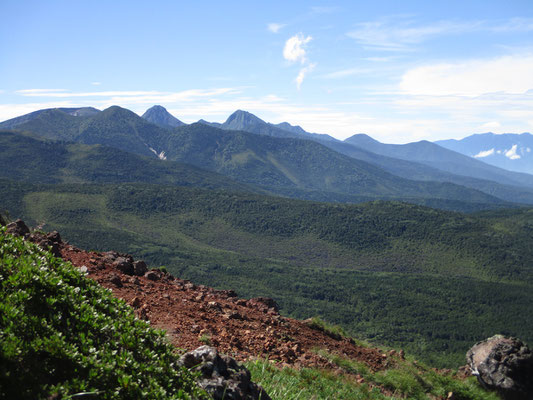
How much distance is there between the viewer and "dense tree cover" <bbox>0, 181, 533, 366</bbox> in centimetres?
8650

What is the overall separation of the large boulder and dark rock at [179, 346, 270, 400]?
37.1 feet

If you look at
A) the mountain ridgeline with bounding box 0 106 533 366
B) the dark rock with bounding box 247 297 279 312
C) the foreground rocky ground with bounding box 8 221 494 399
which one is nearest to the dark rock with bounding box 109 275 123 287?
the foreground rocky ground with bounding box 8 221 494 399

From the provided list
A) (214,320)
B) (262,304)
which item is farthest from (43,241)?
(262,304)

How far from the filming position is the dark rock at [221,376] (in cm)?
530

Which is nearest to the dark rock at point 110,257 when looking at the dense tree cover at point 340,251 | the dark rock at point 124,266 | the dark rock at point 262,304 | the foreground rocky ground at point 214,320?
the foreground rocky ground at point 214,320

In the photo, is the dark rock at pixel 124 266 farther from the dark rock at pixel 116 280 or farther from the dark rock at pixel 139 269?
the dark rock at pixel 116 280

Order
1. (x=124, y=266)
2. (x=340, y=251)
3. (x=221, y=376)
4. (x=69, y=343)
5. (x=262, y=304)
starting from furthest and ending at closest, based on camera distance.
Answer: (x=340, y=251)
(x=262, y=304)
(x=124, y=266)
(x=221, y=376)
(x=69, y=343)

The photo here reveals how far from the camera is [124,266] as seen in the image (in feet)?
39.9

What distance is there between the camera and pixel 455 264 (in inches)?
5037

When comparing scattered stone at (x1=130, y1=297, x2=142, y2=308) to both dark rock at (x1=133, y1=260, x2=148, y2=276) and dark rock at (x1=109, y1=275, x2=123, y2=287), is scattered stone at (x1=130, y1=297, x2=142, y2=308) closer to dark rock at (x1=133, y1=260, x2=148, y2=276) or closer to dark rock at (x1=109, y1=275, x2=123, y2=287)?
dark rock at (x1=109, y1=275, x2=123, y2=287)

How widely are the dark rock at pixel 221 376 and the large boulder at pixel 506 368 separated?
11293 millimetres

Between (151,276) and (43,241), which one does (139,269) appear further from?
(43,241)

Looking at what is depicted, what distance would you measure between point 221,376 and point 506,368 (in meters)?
12.3

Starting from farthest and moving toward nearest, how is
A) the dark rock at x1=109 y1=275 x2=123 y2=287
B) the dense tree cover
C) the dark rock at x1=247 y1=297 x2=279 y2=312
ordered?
1. the dense tree cover
2. the dark rock at x1=247 y1=297 x2=279 y2=312
3. the dark rock at x1=109 y1=275 x2=123 y2=287
